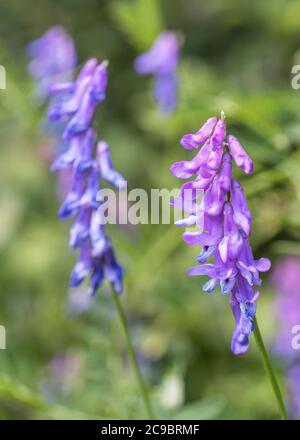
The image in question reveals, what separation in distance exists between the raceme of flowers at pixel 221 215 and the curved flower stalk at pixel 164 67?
1543mm

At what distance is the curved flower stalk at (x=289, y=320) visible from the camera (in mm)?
3443

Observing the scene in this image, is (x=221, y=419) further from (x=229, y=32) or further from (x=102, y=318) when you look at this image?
(x=229, y=32)

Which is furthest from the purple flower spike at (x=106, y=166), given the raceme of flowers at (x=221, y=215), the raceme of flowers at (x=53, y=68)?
the raceme of flowers at (x=53, y=68)

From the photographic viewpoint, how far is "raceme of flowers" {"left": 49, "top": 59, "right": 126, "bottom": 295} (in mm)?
2324

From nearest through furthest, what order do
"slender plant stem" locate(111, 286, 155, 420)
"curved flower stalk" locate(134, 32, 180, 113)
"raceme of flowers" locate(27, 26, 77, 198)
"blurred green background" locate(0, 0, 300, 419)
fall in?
"slender plant stem" locate(111, 286, 155, 420) → "blurred green background" locate(0, 0, 300, 419) → "curved flower stalk" locate(134, 32, 180, 113) → "raceme of flowers" locate(27, 26, 77, 198)

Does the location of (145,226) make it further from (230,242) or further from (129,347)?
(230,242)

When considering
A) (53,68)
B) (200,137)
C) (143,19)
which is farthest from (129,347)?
(53,68)

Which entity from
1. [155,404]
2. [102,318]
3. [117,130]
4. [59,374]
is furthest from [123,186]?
[117,130]

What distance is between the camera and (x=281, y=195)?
3.43m

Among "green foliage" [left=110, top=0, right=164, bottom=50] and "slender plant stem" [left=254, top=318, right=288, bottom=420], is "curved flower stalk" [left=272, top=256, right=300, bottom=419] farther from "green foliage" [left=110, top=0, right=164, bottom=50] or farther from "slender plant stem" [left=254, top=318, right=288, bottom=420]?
"slender plant stem" [left=254, top=318, right=288, bottom=420]

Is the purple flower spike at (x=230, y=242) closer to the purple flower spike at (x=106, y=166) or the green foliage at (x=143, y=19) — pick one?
the purple flower spike at (x=106, y=166)

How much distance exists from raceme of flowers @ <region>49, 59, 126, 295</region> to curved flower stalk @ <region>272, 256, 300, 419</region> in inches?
50.3

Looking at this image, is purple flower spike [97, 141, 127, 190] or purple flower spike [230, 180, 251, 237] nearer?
purple flower spike [230, 180, 251, 237]

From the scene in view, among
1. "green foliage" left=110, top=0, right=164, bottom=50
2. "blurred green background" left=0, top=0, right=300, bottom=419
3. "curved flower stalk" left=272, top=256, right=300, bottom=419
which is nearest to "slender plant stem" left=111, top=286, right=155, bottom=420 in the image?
"blurred green background" left=0, top=0, right=300, bottom=419
